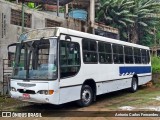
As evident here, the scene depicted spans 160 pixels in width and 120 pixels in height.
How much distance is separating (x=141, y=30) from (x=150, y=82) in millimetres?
16288

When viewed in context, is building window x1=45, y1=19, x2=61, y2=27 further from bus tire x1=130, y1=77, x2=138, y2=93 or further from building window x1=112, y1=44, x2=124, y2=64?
bus tire x1=130, y1=77, x2=138, y2=93

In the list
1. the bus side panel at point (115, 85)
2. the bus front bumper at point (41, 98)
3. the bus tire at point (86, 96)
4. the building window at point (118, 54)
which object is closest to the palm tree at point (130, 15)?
the bus side panel at point (115, 85)

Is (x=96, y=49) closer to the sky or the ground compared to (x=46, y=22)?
closer to the ground

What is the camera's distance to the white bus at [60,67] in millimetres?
9148

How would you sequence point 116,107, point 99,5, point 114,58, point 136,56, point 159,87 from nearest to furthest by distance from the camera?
point 116,107 < point 114,58 < point 136,56 < point 159,87 < point 99,5

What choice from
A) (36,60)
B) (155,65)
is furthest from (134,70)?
(36,60)

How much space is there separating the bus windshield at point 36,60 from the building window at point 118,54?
445 centimetres

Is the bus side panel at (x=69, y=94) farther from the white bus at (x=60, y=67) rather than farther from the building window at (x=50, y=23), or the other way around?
the building window at (x=50, y=23)

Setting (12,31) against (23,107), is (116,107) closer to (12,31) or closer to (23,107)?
(23,107)

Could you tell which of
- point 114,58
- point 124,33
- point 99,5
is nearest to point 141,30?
point 124,33

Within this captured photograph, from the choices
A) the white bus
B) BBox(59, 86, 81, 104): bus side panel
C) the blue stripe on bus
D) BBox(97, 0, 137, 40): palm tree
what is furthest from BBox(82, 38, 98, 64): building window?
BBox(97, 0, 137, 40): palm tree

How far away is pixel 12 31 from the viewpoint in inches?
559

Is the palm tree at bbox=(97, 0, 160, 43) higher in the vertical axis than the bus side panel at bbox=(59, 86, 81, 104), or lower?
higher

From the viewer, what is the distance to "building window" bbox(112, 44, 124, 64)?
43.2ft
